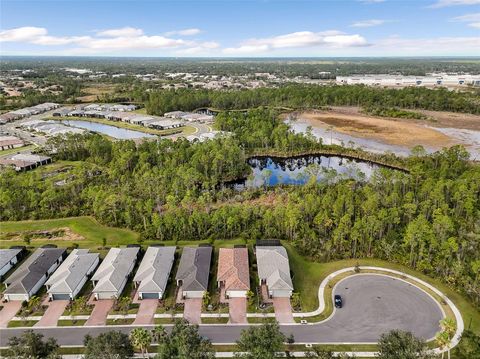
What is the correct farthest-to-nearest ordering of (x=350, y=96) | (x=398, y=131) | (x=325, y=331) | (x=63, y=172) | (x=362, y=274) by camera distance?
(x=350, y=96), (x=398, y=131), (x=63, y=172), (x=362, y=274), (x=325, y=331)

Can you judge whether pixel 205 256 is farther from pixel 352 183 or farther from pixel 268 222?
pixel 352 183

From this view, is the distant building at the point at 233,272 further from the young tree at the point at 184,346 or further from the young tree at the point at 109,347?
the young tree at the point at 109,347

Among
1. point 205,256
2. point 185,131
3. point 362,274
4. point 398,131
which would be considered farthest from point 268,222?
point 398,131

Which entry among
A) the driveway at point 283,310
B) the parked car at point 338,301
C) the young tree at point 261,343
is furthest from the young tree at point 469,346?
the young tree at point 261,343

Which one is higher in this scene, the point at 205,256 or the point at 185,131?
the point at 185,131

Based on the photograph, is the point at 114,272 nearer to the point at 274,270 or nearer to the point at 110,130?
the point at 274,270

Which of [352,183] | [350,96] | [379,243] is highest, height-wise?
[350,96]
